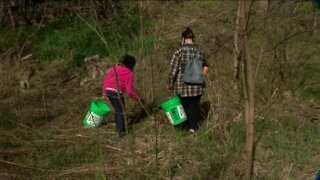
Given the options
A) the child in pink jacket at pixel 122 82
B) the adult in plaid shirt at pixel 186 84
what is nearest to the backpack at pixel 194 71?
the adult in plaid shirt at pixel 186 84

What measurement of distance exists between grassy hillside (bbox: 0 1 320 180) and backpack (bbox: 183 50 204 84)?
0.37 m

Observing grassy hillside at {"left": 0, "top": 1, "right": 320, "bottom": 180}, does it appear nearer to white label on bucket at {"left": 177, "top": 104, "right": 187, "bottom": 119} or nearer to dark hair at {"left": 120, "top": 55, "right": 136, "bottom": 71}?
white label on bucket at {"left": 177, "top": 104, "right": 187, "bottom": 119}

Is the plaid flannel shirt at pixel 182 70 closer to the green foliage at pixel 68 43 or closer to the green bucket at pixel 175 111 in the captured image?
the green bucket at pixel 175 111

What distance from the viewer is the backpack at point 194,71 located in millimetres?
5297

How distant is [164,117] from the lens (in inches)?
235

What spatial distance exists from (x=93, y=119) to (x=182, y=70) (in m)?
1.17

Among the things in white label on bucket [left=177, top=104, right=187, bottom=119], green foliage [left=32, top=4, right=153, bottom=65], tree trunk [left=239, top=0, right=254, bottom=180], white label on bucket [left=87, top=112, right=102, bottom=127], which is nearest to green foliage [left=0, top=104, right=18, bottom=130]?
white label on bucket [left=87, top=112, right=102, bottom=127]

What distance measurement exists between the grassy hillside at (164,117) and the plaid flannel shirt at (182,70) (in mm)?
342

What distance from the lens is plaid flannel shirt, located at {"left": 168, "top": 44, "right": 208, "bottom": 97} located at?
17.6ft

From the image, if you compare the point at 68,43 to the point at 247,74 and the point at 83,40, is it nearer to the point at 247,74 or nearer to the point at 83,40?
the point at 83,40

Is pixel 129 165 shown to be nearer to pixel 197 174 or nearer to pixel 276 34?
pixel 197 174

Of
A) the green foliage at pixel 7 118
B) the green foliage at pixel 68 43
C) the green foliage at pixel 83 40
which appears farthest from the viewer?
the green foliage at pixel 68 43

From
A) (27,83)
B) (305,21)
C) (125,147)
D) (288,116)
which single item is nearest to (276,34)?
(305,21)

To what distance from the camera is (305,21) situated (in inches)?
288
